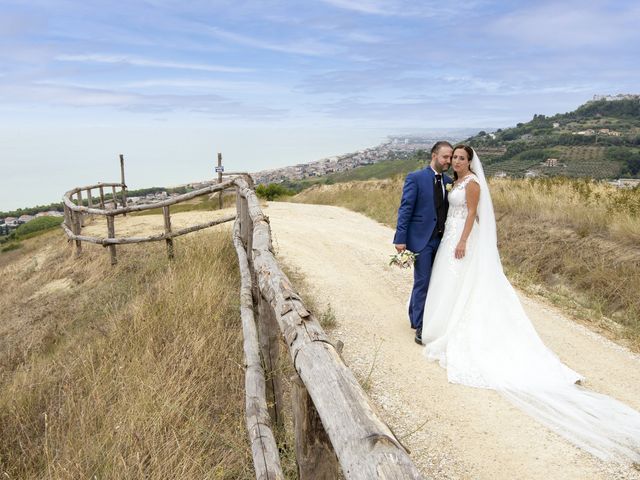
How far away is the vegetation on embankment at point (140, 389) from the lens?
119 inches

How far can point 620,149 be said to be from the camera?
27922 millimetres

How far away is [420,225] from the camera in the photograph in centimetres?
559

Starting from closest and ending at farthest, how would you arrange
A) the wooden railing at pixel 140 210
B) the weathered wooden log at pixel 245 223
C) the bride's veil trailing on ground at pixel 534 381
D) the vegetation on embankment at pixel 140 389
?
the vegetation on embankment at pixel 140 389
the bride's veil trailing on ground at pixel 534 381
the weathered wooden log at pixel 245 223
the wooden railing at pixel 140 210

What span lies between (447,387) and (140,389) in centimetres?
285

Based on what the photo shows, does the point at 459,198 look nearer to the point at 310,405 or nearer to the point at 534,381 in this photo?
the point at 534,381

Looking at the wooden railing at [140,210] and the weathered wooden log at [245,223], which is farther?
the wooden railing at [140,210]

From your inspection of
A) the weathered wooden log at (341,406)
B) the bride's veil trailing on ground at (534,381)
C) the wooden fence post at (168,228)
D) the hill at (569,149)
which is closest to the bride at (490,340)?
the bride's veil trailing on ground at (534,381)

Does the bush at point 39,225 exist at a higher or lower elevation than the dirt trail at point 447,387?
lower

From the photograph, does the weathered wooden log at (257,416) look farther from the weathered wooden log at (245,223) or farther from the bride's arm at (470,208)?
the bride's arm at (470,208)

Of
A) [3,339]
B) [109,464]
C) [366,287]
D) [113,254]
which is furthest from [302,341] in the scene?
[113,254]

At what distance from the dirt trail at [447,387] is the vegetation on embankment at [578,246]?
0.74 m

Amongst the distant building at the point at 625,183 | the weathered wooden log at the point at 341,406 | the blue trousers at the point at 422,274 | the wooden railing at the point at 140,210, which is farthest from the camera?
the distant building at the point at 625,183

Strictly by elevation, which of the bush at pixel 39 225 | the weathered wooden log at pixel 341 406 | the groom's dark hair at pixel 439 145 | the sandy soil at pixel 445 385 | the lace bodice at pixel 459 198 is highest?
the groom's dark hair at pixel 439 145

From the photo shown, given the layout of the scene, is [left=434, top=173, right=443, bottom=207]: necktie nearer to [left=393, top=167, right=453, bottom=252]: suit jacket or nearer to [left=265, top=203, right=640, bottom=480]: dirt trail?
[left=393, top=167, right=453, bottom=252]: suit jacket
